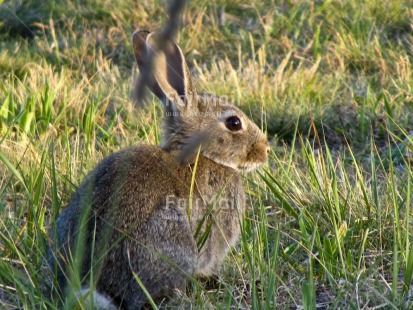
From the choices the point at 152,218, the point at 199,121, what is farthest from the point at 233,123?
the point at 152,218

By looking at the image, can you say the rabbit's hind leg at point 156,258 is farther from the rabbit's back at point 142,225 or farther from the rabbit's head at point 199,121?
the rabbit's head at point 199,121

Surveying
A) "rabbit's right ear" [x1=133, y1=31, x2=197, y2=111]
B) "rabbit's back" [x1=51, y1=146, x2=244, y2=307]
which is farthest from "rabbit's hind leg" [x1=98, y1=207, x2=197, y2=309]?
"rabbit's right ear" [x1=133, y1=31, x2=197, y2=111]

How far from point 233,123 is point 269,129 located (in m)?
1.40

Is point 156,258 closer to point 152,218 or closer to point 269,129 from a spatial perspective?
point 152,218

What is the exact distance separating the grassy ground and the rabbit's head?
178 millimetres

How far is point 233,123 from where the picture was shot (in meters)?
4.32

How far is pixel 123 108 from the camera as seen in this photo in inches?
221

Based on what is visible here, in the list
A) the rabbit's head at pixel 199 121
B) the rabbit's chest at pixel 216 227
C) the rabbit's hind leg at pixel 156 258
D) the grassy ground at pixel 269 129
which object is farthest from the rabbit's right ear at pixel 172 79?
the rabbit's hind leg at pixel 156 258

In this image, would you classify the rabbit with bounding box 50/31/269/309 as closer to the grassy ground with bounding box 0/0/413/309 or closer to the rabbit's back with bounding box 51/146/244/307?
the rabbit's back with bounding box 51/146/244/307

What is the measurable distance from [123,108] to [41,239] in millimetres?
2347

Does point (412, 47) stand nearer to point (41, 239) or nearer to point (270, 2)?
point (270, 2)

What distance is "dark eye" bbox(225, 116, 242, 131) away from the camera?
4.32 m

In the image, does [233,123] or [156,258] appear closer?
[156,258]

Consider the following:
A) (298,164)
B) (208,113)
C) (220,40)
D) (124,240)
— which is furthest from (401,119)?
(124,240)
